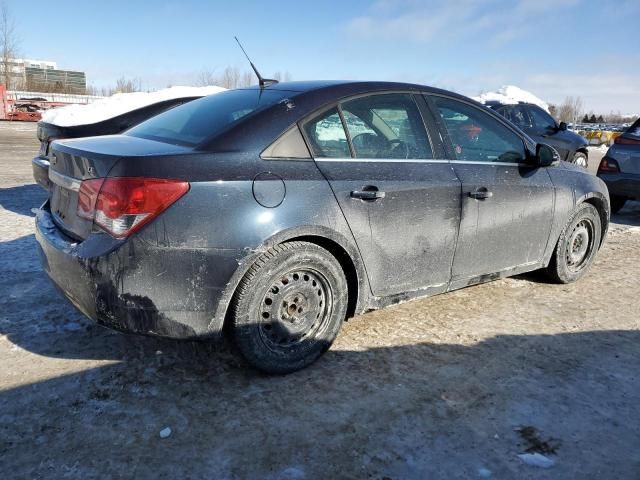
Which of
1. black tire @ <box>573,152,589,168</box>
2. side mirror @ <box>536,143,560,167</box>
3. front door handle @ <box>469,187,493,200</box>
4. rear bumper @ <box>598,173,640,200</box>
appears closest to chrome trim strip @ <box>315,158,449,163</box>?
front door handle @ <box>469,187,493,200</box>

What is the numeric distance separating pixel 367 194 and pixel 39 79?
68968 mm

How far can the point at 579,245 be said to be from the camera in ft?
15.7

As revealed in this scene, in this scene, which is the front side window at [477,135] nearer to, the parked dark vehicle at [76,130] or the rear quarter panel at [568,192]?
the rear quarter panel at [568,192]

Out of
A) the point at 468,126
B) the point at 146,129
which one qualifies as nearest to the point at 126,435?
the point at 146,129

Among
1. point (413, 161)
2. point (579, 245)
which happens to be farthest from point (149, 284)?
point (579, 245)

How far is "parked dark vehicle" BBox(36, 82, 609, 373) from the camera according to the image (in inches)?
102

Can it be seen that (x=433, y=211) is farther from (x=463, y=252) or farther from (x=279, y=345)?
(x=279, y=345)

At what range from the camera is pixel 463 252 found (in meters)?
3.67

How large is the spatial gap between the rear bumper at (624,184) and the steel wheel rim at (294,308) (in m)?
6.11

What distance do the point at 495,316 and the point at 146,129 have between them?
9.10 feet

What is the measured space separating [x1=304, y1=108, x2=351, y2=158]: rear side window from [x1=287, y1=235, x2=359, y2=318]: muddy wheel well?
48cm

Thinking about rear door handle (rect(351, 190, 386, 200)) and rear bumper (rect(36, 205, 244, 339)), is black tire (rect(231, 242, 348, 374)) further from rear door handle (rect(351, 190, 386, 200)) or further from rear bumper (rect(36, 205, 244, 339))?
rear door handle (rect(351, 190, 386, 200))

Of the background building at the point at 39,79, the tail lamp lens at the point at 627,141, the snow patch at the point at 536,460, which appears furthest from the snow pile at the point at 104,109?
the background building at the point at 39,79

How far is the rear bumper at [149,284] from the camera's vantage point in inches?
101
